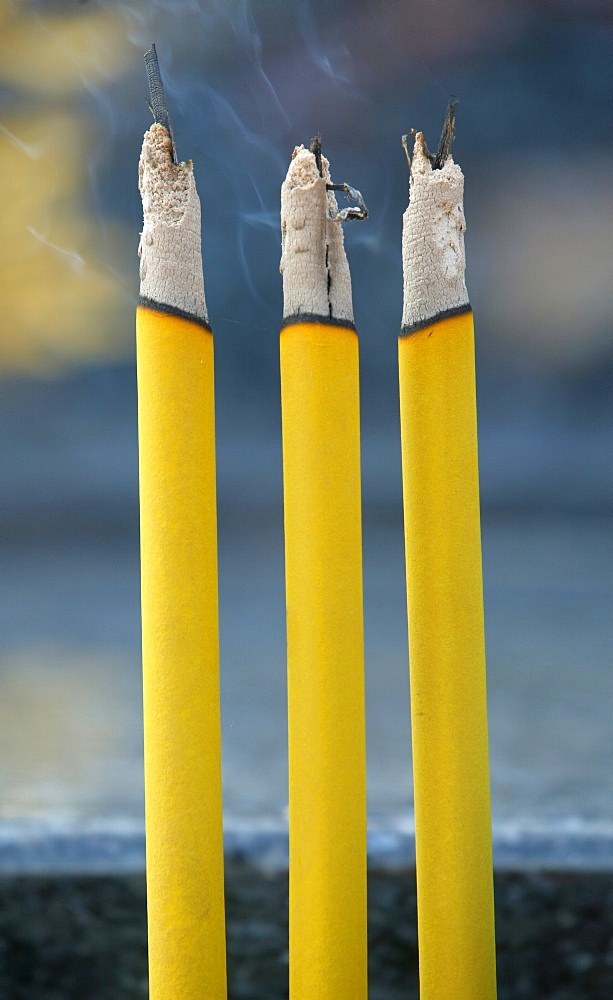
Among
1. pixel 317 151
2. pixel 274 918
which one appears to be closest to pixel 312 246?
pixel 317 151

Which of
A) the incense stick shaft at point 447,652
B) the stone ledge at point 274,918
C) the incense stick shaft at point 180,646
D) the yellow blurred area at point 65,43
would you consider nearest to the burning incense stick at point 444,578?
the incense stick shaft at point 447,652

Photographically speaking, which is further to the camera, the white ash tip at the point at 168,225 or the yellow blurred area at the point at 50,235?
the yellow blurred area at the point at 50,235

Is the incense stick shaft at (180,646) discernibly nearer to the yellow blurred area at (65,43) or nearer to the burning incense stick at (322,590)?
the burning incense stick at (322,590)

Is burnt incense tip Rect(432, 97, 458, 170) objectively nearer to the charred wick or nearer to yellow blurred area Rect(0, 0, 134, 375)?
the charred wick

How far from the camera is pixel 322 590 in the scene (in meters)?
0.64

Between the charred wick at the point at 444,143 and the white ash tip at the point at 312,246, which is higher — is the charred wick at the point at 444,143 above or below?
above

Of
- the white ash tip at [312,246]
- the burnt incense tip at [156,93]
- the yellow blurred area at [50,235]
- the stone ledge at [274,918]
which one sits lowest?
the stone ledge at [274,918]

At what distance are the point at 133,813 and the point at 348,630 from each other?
1.98ft

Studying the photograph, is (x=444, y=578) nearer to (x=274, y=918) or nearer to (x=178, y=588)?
(x=178, y=588)

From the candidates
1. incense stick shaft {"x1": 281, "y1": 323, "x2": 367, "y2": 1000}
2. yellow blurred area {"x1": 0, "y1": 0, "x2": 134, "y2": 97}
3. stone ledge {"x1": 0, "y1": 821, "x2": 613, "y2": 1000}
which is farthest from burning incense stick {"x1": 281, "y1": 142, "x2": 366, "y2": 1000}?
yellow blurred area {"x1": 0, "y1": 0, "x2": 134, "y2": 97}

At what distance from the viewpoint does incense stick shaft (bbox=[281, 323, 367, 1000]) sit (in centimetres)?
64

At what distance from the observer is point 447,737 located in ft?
2.16

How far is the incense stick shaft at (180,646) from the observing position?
0.63 metres

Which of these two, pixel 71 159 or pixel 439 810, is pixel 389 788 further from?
pixel 71 159
